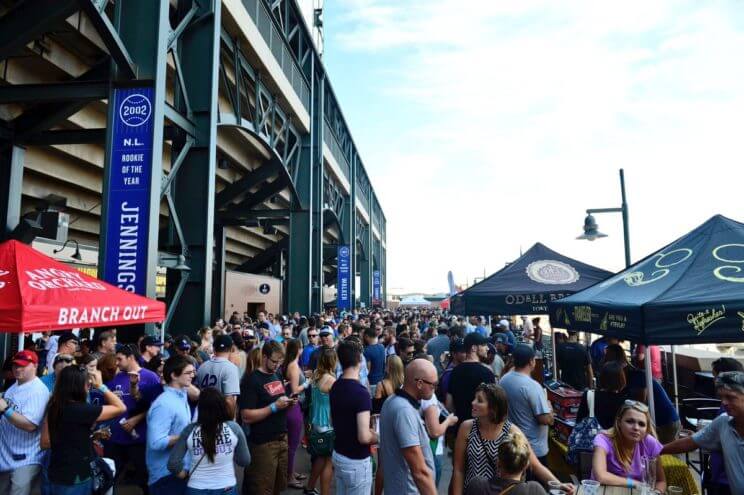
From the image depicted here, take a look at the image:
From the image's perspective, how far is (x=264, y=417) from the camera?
4.27 m

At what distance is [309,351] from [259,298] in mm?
15788

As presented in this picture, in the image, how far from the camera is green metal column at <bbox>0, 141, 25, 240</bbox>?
9.05 metres

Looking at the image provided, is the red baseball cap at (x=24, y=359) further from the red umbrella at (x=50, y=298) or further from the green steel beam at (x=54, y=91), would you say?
the green steel beam at (x=54, y=91)

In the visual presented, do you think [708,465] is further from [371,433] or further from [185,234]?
[185,234]

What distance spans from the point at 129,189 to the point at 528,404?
692 cm

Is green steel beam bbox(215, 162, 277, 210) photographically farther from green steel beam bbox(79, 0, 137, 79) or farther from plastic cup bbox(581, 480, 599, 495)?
plastic cup bbox(581, 480, 599, 495)

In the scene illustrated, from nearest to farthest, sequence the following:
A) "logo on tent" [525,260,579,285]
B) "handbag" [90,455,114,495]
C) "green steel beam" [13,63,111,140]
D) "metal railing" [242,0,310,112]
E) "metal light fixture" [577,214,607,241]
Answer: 1. "handbag" [90,455,114,495]
2. "green steel beam" [13,63,111,140]
3. "logo on tent" [525,260,579,285]
4. "metal light fixture" [577,214,607,241]
5. "metal railing" [242,0,310,112]

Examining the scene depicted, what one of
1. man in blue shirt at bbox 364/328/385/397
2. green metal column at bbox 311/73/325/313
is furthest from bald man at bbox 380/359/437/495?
green metal column at bbox 311/73/325/313

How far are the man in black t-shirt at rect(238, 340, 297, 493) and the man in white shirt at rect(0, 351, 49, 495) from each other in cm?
158

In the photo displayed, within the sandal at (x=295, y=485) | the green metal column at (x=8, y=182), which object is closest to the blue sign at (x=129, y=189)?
the green metal column at (x=8, y=182)

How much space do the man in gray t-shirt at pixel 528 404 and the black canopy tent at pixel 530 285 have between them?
15.2ft

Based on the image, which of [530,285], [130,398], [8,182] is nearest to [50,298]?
[130,398]

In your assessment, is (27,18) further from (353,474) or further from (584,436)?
(584,436)

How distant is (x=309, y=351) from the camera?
7891mm
